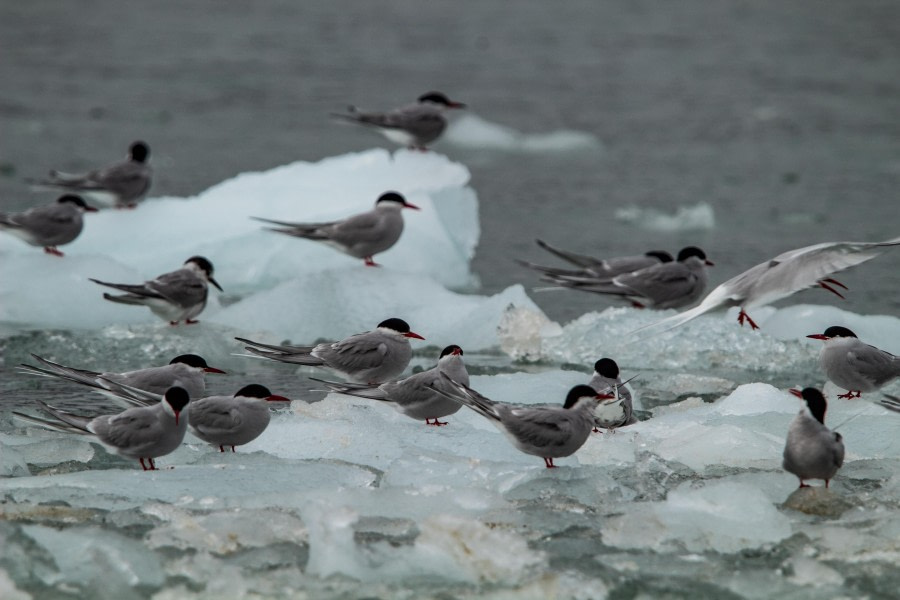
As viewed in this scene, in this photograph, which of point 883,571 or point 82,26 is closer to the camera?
point 883,571

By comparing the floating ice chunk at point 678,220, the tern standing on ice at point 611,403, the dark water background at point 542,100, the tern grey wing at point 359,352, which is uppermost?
the tern standing on ice at point 611,403

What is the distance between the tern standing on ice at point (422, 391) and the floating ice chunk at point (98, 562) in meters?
1.28

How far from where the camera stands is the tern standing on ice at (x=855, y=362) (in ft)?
16.7

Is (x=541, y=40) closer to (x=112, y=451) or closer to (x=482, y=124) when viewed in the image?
(x=482, y=124)

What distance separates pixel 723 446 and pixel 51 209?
4.24 m

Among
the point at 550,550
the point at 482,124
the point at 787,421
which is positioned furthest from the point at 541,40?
the point at 550,550

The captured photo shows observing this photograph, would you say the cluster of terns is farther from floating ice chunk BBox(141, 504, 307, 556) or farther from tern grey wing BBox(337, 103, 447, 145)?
tern grey wing BBox(337, 103, 447, 145)

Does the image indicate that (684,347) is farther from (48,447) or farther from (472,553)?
(48,447)

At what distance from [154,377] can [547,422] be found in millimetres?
1568

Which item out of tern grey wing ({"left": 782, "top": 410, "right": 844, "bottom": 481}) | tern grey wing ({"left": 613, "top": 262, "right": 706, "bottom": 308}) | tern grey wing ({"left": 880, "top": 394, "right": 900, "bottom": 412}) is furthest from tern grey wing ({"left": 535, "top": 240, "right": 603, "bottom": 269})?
tern grey wing ({"left": 782, "top": 410, "right": 844, "bottom": 481})

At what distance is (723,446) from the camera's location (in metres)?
4.64

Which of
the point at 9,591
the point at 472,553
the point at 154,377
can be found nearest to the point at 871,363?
the point at 472,553

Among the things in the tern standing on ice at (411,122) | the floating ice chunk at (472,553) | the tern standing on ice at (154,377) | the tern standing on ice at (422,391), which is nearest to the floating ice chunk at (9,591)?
the floating ice chunk at (472,553)

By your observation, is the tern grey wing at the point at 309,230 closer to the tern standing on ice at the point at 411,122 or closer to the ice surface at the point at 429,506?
the tern standing on ice at the point at 411,122
